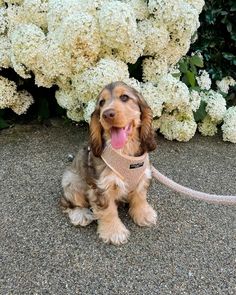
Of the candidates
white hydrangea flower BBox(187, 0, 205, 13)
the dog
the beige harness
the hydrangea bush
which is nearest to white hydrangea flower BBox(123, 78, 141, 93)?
the hydrangea bush

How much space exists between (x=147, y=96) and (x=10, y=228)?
1.85 meters

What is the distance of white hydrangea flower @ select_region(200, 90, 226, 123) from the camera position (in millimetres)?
5008

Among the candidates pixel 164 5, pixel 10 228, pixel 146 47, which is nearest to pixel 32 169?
pixel 10 228

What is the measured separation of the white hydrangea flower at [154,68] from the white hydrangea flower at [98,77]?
1.15 ft

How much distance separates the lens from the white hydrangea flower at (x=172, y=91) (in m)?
4.59

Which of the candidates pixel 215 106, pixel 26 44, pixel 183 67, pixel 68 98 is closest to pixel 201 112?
pixel 215 106

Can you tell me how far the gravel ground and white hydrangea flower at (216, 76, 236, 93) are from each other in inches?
47.5

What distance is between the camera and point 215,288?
10.1 ft

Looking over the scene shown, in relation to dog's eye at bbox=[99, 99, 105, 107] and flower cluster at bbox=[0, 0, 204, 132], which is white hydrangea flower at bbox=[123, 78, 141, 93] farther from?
dog's eye at bbox=[99, 99, 105, 107]

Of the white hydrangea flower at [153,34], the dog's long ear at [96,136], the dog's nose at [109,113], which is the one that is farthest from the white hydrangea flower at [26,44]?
the dog's nose at [109,113]

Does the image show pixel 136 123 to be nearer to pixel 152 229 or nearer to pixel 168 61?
pixel 152 229

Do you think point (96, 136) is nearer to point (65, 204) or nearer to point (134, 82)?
point (65, 204)

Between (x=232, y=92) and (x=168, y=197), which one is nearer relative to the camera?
(x=168, y=197)

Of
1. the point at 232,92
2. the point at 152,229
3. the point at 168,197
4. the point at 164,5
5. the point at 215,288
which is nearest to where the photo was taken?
the point at 215,288
